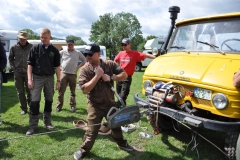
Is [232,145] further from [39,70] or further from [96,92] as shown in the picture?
[39,70]

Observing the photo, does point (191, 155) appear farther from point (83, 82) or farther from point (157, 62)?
point (83, 82)

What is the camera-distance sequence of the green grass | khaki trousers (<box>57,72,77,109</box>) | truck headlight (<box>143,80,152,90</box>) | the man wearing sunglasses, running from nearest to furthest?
the man wearing sunglasses
the green grass
truck headlight (<box>143,80,152,90</box>)
khaki trousers (<box>57,72,77,109</box>)

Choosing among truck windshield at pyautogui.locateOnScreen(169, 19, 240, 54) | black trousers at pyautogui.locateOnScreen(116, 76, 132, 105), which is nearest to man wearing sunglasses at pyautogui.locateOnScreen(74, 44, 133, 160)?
truck windshield at pyautogui.locateOnScreen(169, 19, 240, 54)

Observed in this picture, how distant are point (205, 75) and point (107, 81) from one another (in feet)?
4.77

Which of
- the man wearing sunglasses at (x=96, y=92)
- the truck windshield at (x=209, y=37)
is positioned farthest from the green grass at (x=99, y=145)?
the truck windshield at (x=209, y=37)

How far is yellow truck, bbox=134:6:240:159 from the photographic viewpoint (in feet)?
10.1

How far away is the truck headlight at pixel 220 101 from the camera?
9.93ft

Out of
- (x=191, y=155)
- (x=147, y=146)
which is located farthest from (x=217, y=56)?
(x=147, y=146)

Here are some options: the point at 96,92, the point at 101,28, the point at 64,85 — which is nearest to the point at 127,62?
the point at 64,85

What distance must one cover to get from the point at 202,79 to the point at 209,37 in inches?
46.9

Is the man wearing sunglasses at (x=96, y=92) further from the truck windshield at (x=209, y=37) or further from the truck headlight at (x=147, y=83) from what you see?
the truck windshield at (x=209, y=37)

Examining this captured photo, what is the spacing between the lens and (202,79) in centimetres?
331

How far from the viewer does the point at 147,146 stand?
417cm

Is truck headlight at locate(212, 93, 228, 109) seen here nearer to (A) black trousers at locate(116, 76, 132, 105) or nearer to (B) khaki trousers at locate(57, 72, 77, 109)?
(A) black trousers at locate(116, 76, 132, 105)
